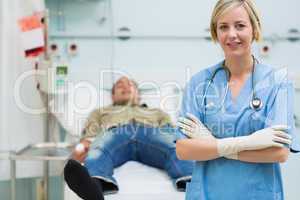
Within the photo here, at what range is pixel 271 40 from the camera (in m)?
3.23

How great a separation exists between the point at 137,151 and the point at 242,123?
1116 millimetres

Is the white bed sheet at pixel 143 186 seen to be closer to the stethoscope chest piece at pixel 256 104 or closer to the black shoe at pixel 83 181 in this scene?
the black shoe at pixel 83 181

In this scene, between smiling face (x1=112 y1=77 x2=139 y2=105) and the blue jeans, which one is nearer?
the blue jeans

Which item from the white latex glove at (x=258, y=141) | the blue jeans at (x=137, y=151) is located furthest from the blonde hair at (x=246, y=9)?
the blue jeans at (x=137, y=151)

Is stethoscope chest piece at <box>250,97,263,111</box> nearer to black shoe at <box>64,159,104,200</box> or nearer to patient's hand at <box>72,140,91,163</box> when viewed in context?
black shoe at <box>64,159,104,200</box>

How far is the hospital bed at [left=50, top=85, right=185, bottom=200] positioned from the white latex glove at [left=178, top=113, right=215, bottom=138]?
52cm

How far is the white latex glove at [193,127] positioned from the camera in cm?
138

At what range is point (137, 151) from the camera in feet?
7.87

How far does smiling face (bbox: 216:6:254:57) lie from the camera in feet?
4.47

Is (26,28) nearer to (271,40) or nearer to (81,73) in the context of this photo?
(81,73)

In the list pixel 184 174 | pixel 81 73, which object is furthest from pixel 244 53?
pixel 81 73

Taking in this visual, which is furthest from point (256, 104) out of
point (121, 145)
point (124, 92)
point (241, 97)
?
point (124, 92)

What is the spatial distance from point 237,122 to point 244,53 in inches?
8.9

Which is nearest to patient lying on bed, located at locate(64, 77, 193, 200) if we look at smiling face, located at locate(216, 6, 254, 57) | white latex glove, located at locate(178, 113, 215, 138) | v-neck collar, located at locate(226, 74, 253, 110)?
white latex glove, located at locate(178, 113, 215, 138)
